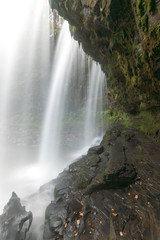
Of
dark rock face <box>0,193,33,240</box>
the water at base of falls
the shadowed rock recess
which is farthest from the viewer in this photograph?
the water at base of falls

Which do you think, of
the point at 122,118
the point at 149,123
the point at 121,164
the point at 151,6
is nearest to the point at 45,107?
the point at 122,118

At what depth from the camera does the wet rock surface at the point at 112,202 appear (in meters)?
2.70

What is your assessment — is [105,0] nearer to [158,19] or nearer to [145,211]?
[158,19]

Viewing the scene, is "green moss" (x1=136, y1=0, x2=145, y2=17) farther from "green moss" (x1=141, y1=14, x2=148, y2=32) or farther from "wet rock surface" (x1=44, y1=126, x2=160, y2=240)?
"wet rock surface" (x1=44, y1=126, x2=160, y2=240)

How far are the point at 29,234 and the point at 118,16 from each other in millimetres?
7813

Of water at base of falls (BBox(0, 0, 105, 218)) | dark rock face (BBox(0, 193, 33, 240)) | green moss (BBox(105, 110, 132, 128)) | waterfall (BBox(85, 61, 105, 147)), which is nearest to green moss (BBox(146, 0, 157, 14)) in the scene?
green moss (BBox(105, 110, 132, 128))

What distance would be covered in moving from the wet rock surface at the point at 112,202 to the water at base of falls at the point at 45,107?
5.74 metres

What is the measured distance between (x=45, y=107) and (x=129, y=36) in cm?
1582

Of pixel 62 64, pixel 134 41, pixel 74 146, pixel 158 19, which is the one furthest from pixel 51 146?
pixel 158 19

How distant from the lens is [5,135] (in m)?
17.8

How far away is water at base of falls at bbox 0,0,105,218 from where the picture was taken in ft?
41.2

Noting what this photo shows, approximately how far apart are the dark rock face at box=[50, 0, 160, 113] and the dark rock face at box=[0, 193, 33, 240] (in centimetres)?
615

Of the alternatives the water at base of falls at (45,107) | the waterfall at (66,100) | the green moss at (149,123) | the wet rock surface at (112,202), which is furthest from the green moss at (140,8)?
the waterfall at (66,100)

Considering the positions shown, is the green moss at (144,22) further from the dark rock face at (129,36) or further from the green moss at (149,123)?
the green moss at (149,123)
